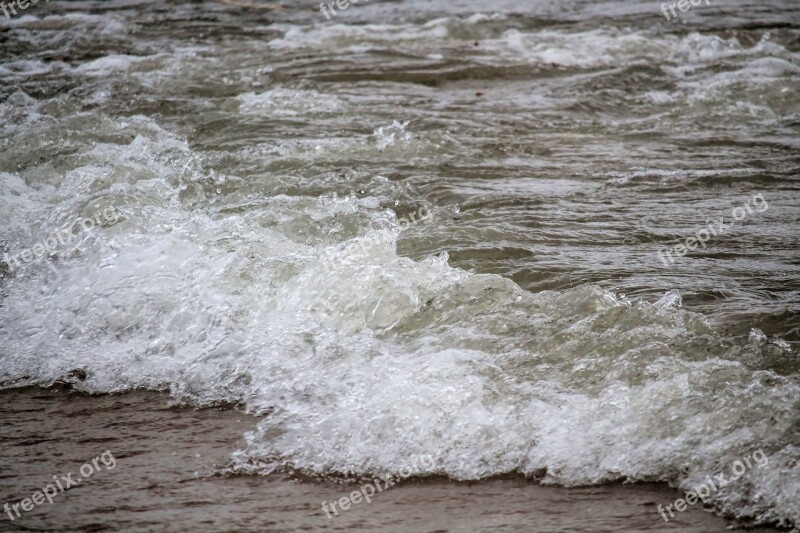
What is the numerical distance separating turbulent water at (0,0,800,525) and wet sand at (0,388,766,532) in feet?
0.28

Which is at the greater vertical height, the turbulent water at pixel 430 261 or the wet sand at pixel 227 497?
the turbulent water at pixel 430 261

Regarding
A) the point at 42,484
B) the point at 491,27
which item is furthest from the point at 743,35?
the point at 42,484

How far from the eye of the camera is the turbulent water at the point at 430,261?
2889 millimetres

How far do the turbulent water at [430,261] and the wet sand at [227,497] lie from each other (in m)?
0.08

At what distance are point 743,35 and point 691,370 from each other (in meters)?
7.78

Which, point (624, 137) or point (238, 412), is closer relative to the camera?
point (238, 412)

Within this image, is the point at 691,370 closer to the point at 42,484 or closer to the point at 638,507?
the point at 638,507

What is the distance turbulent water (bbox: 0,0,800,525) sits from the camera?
2.89 meters

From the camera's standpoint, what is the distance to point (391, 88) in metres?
7.77

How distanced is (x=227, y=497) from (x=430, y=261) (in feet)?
5.43

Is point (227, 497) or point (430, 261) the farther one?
point (430, 261)

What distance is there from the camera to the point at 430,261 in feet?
13.2

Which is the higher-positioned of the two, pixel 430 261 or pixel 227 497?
pixel 430 261

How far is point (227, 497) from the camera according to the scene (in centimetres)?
268
